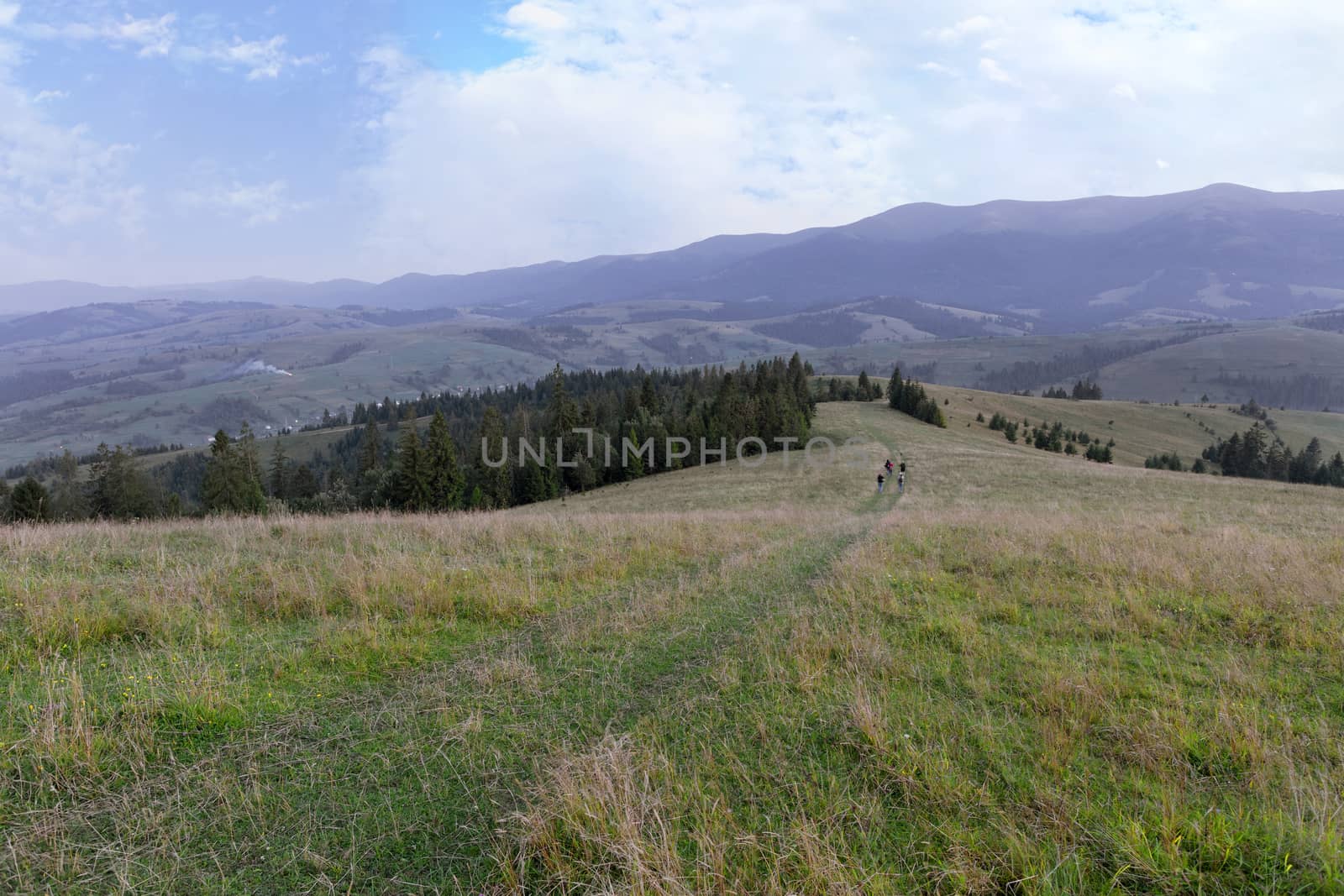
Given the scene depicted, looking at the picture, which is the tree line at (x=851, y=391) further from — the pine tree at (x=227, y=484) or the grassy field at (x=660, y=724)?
the grassy field at (x=660, y=724)

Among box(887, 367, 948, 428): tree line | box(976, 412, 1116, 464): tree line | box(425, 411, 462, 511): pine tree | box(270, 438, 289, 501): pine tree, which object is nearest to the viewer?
box(425, 411, 462, 511): pine tree

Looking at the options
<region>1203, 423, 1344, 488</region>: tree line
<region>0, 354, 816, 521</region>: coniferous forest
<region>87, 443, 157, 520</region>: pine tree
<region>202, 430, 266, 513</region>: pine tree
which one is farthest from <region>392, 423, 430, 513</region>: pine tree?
<region>1203, 423, 1344, 488</region>: tree line

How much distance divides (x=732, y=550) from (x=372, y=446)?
96.0 m

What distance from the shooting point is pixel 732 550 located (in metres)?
13.5

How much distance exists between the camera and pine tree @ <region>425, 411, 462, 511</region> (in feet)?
197

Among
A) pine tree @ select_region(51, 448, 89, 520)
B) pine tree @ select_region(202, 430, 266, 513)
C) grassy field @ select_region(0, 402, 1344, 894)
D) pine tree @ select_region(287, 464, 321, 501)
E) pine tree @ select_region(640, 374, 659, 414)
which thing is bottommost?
pine tree @ select_region(287, 464, 321, 501)

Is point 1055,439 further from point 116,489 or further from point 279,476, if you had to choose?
point 116,489

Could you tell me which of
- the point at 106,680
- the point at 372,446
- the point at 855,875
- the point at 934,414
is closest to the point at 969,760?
the point at 855,875

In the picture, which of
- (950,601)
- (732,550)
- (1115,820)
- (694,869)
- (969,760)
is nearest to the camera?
(694,869)

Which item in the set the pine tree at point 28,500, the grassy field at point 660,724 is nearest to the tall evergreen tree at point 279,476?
the pine tree at point 28,500

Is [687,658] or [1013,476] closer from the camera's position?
[687,658]

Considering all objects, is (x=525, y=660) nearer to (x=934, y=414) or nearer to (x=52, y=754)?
(x=52, y=754)

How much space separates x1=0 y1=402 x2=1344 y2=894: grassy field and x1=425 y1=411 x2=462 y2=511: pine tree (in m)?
49.5

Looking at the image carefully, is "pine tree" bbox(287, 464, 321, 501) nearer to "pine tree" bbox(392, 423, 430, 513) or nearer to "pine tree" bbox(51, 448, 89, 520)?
"pine tree" bbox(51, 448, 89, 520)
